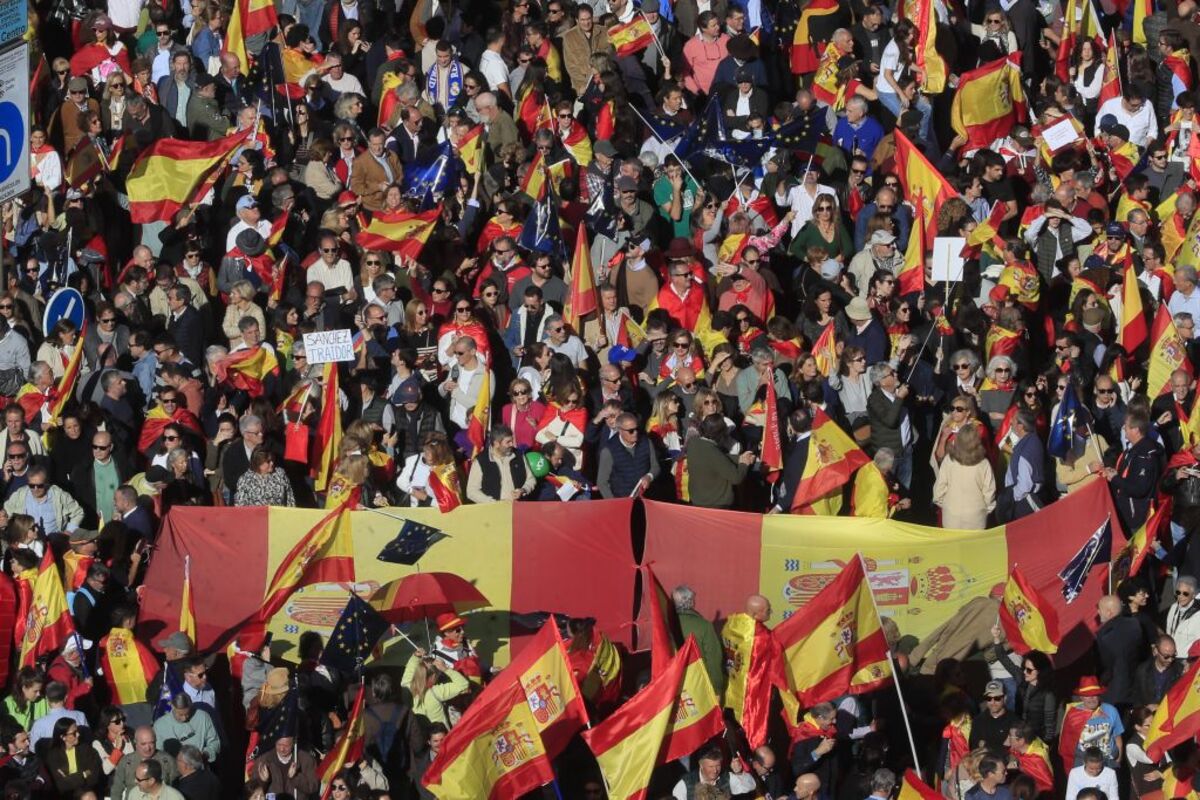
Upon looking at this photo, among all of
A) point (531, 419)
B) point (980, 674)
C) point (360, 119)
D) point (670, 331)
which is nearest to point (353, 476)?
point (531, 419)

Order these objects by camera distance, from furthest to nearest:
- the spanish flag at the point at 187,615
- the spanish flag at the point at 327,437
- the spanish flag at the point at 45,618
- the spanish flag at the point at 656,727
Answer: the spanish flag at the point at 327,437, the spanish flag at the point at 187,615, the spanish flag at the point at 45,618, the spanish flag at the point at 656,727

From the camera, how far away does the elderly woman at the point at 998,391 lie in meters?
22.9

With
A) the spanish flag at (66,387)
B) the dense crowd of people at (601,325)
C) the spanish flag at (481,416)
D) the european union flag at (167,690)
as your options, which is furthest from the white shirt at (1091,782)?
the spanish flag at (66,387)

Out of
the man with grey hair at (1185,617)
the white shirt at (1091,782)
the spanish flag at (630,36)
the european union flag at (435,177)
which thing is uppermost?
the spanish flag at (630,36)

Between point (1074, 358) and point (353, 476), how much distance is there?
5.42m

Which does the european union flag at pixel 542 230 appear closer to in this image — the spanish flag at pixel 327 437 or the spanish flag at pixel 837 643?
the spanish flag at pixel 327 437

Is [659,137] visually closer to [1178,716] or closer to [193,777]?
[193,777]

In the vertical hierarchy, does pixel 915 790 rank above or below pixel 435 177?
below

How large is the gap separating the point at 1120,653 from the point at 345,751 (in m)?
5.03

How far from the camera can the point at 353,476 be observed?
74.2ft

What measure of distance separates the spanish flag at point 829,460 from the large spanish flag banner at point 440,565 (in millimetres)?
1314

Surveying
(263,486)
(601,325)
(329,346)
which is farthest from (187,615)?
(601,325)

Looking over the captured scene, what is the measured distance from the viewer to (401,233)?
25.7 metres

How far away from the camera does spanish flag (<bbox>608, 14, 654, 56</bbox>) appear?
1129 inches
